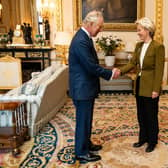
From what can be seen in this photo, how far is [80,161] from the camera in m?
2.87

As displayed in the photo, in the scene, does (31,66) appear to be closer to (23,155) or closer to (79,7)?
(79,7)

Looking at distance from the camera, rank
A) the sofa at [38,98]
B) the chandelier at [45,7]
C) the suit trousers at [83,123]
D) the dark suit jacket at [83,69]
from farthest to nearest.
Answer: the chandelier at [45,7] → the sofa at [38,98] → the suit trousers at [83,123] → the dark suit jacket at [83,69]

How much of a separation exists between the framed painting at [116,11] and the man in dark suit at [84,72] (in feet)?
11.6

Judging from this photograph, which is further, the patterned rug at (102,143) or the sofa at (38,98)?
the sofa at (38,98)

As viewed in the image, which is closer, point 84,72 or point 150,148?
point 84,72

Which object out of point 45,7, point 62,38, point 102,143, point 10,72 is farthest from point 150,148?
point 45,7

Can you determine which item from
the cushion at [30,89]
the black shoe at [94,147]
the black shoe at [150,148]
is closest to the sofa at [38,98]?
the cushion at [30,89]

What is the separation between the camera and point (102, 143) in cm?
336

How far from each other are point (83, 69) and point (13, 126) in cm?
117

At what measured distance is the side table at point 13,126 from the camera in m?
3.11

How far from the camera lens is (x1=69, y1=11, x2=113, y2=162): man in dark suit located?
2572mm

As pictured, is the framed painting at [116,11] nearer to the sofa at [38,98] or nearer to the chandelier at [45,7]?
the chandelier at [45,7]

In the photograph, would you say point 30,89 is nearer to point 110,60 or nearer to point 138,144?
point 138,144

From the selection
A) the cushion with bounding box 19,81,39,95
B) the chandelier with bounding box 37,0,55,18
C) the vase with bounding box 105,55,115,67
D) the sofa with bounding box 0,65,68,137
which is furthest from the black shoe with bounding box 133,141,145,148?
the chandelier with bounding box 37,0,55,18
